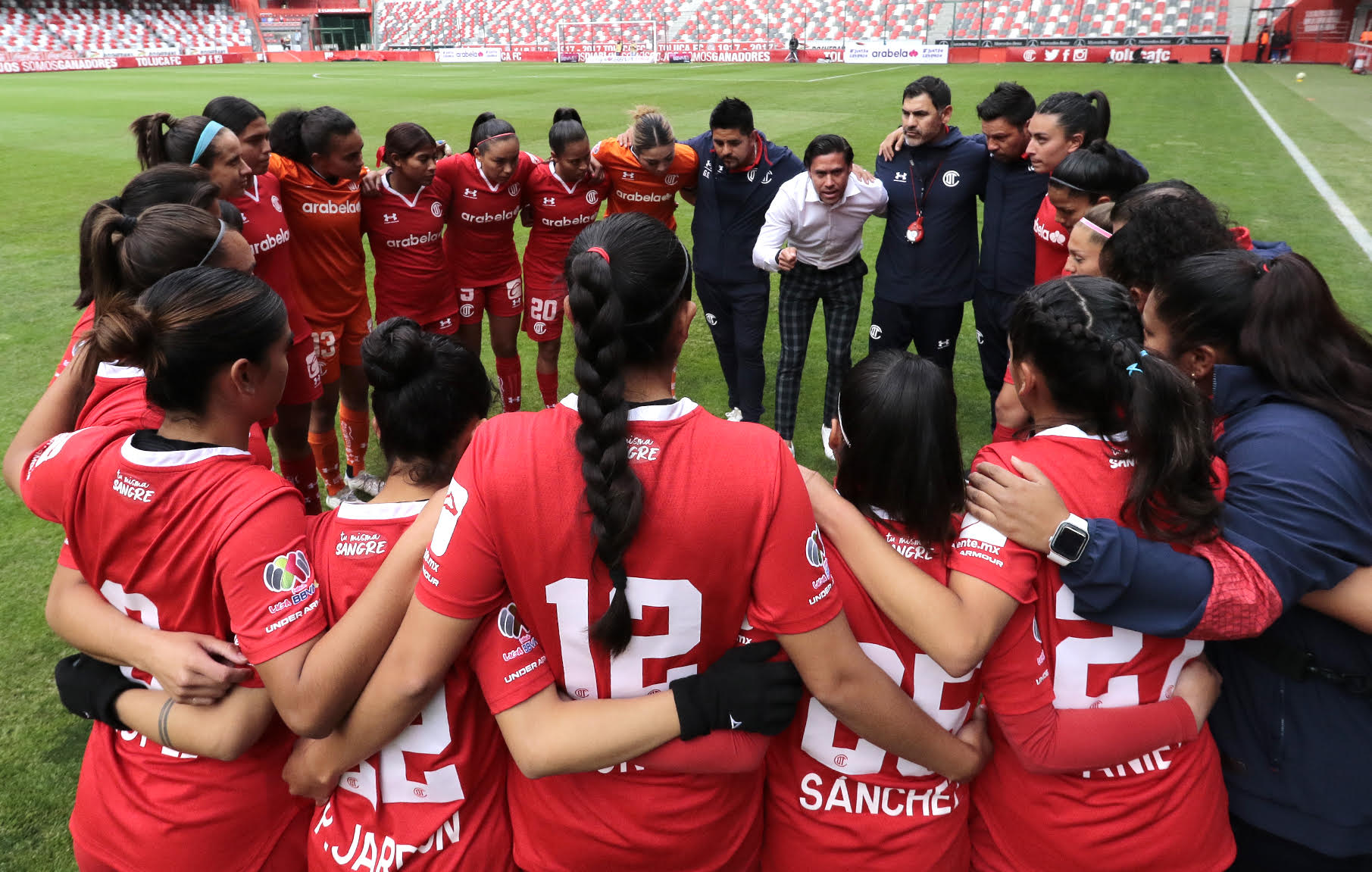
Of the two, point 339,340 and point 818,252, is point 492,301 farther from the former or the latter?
point 818,252

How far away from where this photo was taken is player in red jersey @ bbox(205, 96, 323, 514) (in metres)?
4.38

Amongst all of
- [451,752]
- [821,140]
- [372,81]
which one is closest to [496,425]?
[451,752]

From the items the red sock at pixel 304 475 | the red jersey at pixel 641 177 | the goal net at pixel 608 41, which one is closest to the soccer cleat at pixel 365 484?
the red sock at pixel 304 475

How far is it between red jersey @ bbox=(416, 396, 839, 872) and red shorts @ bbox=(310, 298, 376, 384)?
3.82 m

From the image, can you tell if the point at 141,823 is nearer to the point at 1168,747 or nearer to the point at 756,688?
the point at 756,688

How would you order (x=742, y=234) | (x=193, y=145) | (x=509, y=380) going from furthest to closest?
1. (x=509, y=380)
2. (x=742, y=234)
3. (x=193, y=145)

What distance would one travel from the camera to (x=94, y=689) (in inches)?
72.6

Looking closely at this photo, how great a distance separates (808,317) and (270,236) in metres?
3.31

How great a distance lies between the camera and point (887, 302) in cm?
Result: 555

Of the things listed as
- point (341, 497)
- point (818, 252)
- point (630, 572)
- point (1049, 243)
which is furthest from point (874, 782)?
point (341, 497)

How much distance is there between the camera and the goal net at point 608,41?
1811 inches

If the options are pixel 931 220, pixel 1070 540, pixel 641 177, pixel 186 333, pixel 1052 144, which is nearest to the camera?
pixel 1070 540

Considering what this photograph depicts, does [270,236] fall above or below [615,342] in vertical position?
below

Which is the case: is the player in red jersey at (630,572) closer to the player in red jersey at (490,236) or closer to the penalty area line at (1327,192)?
the player in red jersey at (490,236)
